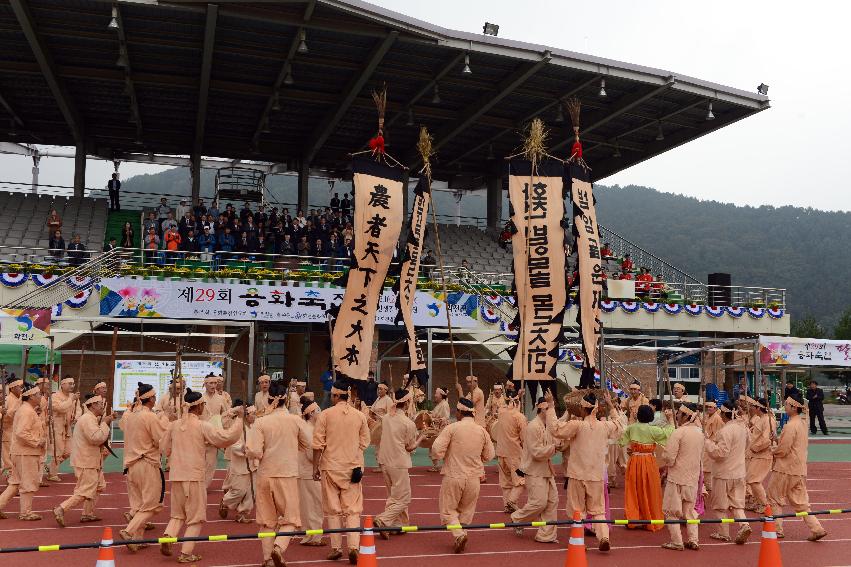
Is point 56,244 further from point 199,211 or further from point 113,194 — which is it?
point 113,194

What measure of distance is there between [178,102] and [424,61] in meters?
9.03

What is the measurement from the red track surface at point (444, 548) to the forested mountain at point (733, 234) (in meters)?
67.4

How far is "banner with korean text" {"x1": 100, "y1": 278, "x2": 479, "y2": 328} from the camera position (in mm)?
21047

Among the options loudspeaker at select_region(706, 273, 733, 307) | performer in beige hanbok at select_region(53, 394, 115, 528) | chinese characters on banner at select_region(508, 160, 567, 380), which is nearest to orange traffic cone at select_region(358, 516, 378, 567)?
performer in beige hanbok at select_region(53, 394, 115, 528)

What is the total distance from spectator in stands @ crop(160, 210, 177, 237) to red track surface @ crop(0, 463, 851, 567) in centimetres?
1425

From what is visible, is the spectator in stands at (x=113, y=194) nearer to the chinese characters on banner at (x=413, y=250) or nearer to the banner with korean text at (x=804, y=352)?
the chinese characters on banner at (x=413, y=250)

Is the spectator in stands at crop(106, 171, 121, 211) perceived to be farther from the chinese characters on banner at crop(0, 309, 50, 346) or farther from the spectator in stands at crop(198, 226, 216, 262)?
the chinese characters on banner at crop(0, 309, 50, 346)

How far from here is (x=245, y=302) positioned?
22203mm

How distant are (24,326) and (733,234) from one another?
95.8 m

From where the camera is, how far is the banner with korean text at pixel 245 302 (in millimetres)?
21047

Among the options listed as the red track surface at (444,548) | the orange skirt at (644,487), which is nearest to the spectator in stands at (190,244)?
the red track surface at (444,548)

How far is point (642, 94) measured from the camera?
26578mm

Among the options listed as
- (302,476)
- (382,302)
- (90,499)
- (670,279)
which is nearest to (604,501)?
(302,476)

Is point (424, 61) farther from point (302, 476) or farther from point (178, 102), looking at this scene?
point (302, 476)
